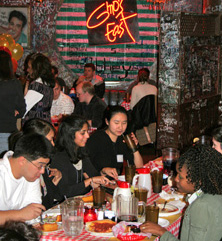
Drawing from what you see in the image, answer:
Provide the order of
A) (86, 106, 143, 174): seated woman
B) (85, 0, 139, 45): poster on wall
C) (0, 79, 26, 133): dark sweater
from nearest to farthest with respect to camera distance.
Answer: (86, 106, 143, 174): seated woman
(0, 79, 26, 133): dark sweater
(85, 0, 139, 45): poster on wall

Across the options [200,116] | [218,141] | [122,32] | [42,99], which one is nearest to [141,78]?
[200,116]

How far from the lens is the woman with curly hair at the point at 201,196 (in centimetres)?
212

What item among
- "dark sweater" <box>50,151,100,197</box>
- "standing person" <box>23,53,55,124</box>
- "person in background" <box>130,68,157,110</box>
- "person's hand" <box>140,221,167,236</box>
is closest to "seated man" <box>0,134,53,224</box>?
"person's hand" <box>140,221,167,236</box>

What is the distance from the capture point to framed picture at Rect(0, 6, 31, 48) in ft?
32.2

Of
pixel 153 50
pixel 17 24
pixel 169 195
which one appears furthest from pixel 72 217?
pixel 17 24

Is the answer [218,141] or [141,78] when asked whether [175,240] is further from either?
[141,78]

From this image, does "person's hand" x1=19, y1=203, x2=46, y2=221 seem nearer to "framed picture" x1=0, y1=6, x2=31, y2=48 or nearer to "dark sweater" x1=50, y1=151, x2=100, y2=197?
"dark sweater" x1=50, y1=151, x2=100, y2=197

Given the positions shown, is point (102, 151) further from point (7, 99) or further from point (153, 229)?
point (153, 229)

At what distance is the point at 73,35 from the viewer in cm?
983

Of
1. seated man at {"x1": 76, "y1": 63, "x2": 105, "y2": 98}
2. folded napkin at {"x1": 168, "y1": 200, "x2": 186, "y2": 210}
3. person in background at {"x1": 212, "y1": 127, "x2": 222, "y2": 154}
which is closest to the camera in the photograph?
folded napkin at {"x1": 168, "y1": 200, "x2": 186, "y2": 210}

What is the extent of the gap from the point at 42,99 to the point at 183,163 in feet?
8.93

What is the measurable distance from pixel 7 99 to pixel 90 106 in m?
1.74

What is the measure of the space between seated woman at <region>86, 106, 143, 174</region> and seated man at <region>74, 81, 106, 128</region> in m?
1.58

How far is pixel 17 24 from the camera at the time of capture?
9844 mm
